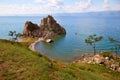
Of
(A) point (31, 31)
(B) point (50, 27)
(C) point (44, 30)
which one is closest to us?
(A) point (31, 31)

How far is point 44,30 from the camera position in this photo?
191750 mm

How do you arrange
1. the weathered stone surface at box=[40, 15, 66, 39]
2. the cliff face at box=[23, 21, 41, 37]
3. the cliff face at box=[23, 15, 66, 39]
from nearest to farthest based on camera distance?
1. the cliff face at box=[23, 15, 66, 39]
2. the cliff face at box=[23, 21, 41, 37]
3. the weathered stone surface at box=[40, 15, 66, 39]

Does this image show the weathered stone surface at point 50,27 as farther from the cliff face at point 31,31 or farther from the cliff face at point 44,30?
the cliff face at point 31,31

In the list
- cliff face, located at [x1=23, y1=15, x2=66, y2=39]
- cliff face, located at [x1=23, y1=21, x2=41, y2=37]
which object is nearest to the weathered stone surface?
cliff face, located at [x1=23, y1=15, x2=66, y2=39]

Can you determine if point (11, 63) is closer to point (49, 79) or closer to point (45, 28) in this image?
point (49, 79)

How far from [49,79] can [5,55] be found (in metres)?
8.25

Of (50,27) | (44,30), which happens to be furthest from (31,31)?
(50,27)

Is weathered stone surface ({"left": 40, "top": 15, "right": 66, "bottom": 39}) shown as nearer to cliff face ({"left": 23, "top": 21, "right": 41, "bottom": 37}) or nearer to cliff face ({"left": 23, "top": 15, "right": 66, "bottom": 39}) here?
cliff face ({"left": 23, "top": 15, "right": 66, "bottom": 39})

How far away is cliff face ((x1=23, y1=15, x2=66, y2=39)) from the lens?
18062cm

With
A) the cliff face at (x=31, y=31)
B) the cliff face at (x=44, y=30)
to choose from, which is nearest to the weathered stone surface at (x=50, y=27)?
the cliff face at (x=44, y=30)

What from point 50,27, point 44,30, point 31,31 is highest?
point 50,27

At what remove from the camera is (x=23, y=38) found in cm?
17575

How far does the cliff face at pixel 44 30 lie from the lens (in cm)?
18062

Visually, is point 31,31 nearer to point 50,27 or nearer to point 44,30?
point 44,30
